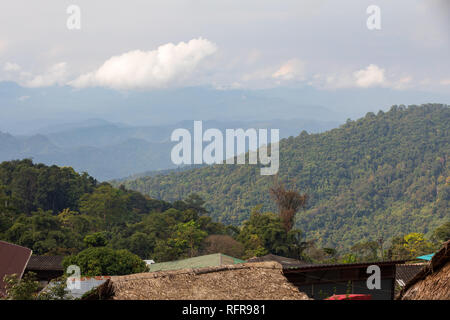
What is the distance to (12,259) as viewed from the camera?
47.2 ft

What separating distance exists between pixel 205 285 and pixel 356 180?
2279 inches

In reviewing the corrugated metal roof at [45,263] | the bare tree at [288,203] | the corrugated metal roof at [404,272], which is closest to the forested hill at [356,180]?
the bare tree at [288,203]

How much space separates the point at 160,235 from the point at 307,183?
3390cm

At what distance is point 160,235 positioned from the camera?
30281 mm

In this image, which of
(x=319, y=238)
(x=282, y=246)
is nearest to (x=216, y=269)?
(x=282, y=246)

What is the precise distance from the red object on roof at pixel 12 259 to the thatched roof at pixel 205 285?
9.74 m

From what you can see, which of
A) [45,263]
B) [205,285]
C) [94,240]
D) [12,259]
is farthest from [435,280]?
[45,263]

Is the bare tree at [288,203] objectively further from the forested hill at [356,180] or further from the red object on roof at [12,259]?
the red object on roof at [12,259]

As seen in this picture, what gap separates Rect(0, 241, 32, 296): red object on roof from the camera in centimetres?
1358

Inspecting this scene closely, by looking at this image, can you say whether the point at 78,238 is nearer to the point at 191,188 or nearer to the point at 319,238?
the point at 319,238

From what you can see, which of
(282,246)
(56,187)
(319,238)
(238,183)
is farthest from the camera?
(238,183)

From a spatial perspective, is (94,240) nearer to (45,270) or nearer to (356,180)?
(45,270)

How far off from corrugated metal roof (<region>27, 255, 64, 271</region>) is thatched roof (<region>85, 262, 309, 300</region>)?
15684 millimetres

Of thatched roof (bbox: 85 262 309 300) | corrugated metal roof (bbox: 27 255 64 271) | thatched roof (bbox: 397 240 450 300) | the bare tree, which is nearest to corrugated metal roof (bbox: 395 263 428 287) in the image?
thatched roof (bbox: 397 240 450 300)
